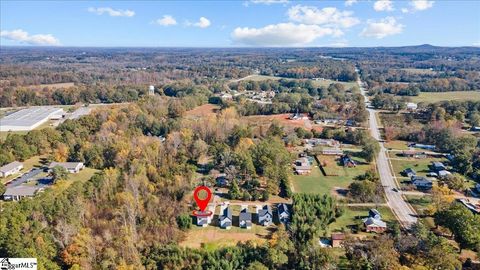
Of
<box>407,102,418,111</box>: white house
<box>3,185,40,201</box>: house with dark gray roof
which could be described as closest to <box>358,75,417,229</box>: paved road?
<box>407,102,418,111</box>: white house

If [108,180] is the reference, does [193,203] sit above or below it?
below

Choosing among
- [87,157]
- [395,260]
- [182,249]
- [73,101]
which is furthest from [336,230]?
[73,101]

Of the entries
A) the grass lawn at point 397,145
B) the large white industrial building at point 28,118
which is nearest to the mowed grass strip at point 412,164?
the grass lawn at point 397,145

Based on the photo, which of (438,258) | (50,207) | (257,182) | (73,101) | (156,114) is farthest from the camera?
(73,101)

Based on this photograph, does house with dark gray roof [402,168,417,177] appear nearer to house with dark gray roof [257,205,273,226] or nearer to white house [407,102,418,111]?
house with dark gray roof [257,205,273,226]

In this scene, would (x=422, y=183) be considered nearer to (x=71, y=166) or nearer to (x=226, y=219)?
(x=226, y=219)

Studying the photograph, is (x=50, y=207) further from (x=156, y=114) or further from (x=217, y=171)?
(x=156, y=114)
